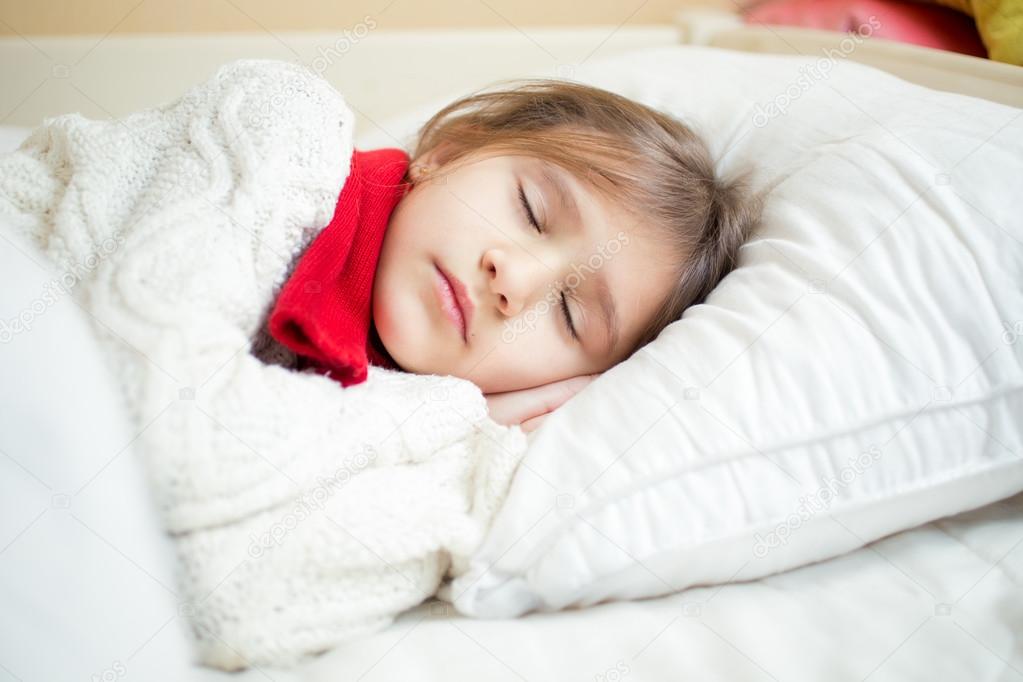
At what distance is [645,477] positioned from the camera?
62 cm

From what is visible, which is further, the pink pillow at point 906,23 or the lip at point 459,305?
the pink pillow at point 906,23

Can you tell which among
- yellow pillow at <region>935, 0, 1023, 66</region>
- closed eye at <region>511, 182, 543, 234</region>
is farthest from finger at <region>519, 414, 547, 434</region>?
yellow pillow at <region>935, 0, 1023, 66</region>

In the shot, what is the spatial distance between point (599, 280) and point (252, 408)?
41cm

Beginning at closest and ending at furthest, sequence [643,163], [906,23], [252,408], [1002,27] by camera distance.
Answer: [252,408], [643,163], [1002,27], [906,23]

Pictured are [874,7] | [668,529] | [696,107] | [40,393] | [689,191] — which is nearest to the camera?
[40,393]

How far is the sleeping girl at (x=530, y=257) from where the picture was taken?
0.80m

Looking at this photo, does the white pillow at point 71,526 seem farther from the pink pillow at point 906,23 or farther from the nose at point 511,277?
the pink pillow at point 906,23

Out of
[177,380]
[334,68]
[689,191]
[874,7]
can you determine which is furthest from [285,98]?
[874,7]

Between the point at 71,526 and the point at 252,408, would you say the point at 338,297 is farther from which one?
the point at 71,526

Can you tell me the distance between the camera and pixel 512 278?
30.1 inches

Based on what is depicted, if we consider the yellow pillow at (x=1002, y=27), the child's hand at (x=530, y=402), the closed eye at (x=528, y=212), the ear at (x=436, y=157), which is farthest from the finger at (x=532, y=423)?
the yellow pillow at (x=1002, y=27)

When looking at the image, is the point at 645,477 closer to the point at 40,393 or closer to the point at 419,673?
the point at 419,673

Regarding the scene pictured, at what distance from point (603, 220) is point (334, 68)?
0.91 m

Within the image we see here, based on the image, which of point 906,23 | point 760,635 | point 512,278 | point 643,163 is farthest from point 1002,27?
point 760,635
